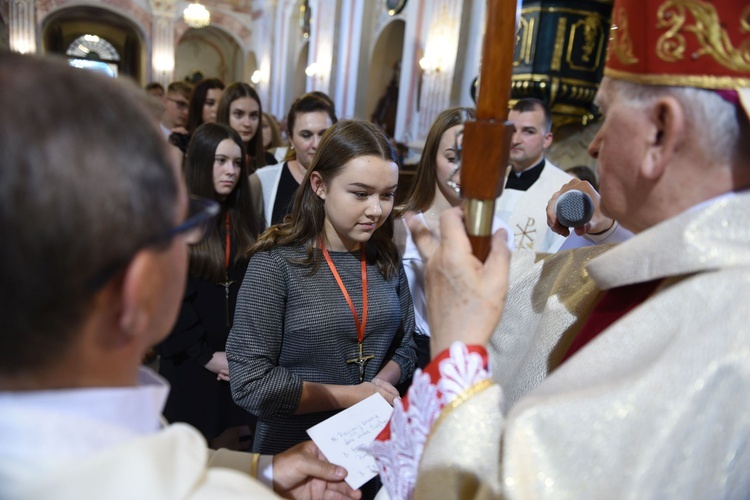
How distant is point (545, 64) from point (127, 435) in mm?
6997

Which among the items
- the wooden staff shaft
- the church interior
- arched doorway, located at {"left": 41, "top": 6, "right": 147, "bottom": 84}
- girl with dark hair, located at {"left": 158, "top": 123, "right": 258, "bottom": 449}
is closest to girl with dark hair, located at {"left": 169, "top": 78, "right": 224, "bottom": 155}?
the church interior

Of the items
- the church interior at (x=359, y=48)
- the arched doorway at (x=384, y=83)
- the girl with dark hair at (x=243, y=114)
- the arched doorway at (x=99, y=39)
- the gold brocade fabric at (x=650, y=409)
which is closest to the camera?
the gold brocade fabric at (x=650, y=409)

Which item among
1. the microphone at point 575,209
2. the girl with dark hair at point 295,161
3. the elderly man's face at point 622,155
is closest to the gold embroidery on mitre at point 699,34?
the elderly man's face at point 622,155

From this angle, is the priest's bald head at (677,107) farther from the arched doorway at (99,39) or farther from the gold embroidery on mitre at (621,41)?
the arched doorway at (99,39)

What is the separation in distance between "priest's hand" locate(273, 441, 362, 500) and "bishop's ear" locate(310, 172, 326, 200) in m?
0.95

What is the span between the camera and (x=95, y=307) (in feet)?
2.13

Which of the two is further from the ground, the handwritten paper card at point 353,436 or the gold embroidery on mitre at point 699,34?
the gold embroidery on mitre at point 699,34

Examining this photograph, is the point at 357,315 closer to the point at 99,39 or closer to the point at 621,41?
the point at 621,41

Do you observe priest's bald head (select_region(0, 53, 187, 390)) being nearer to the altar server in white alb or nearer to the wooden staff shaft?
the wooden staff shaft

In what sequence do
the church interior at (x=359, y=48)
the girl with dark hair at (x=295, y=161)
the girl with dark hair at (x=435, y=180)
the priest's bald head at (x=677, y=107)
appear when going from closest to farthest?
the priest's bald head at (x=677, y=107), the girl with dark hair at (x=435, y=180), the girl with dark hair at (x=295, y=161), the church interior at (x=359, y=48)

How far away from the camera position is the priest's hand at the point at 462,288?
39.6 inches

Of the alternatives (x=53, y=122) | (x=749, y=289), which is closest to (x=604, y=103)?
(x=749, y=289)

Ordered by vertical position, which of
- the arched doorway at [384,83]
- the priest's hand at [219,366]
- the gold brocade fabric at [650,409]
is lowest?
the priest's hand at [219,366]

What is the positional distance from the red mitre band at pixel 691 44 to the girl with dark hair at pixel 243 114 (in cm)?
330
